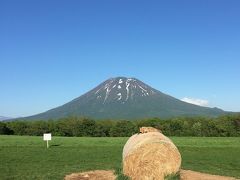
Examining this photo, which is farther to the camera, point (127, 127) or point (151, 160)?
point (127, 127)

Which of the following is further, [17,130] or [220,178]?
[17,130]

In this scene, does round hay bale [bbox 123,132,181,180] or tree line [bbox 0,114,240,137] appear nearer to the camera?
round hay bale [bbox 123,132,181,180]

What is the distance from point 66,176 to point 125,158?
10.9 ft

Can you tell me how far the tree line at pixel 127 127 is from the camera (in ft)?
227

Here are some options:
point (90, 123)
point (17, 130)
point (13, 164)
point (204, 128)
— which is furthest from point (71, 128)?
point (13, 164)

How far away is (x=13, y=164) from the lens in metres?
25.6

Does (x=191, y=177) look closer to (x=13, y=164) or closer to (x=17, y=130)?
(x=13, y=164)

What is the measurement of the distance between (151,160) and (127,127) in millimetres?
50247

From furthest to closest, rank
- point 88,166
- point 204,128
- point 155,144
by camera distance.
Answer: point 204,128 → point 88,166 → point 155,144

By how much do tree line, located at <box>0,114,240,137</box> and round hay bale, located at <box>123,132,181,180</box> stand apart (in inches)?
1954

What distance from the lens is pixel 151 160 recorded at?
18766 millimetres

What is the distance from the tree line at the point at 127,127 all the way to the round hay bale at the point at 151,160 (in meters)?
49.6

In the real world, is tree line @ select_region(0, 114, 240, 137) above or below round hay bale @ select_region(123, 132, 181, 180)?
above

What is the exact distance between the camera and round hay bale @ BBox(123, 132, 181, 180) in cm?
1862
